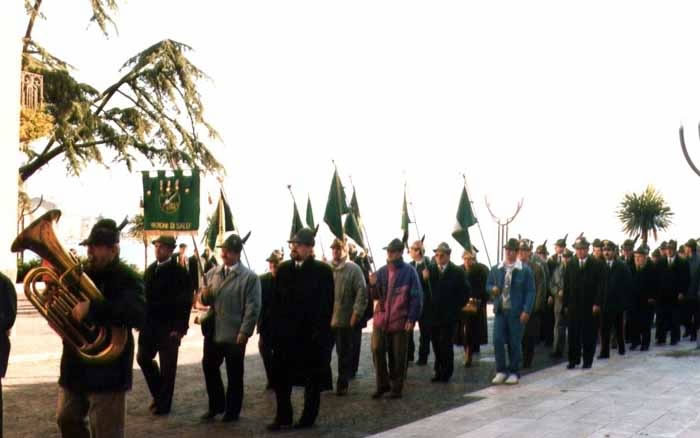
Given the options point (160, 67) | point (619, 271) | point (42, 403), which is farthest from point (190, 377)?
point (160, 67)

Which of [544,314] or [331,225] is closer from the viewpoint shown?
[331,225]

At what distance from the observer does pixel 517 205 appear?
2914cm

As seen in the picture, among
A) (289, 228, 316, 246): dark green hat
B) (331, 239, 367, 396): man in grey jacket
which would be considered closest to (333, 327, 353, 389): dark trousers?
(331, 239, 367, 396): man in grey jacket

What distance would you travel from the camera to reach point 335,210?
16.3 metres

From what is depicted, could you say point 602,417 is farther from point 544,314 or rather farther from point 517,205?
point 517,205

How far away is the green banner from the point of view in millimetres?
22375

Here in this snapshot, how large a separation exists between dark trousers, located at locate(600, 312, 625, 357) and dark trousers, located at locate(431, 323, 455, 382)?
3.84 meters

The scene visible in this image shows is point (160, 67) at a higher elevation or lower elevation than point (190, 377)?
higher

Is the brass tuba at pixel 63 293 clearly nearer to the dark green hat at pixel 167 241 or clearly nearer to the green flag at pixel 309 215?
the dark green hat at pixel 167 241

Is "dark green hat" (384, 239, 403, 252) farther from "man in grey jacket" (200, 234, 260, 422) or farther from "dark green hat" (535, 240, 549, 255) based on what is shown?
"dark green hat" (535, 240, 549, 255)

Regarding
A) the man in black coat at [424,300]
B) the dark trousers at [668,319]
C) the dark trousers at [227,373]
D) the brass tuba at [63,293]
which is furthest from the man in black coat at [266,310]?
the dark trousers at [668,319]

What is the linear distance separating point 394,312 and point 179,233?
11.4 meters

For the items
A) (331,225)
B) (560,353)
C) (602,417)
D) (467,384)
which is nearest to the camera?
(602,417)

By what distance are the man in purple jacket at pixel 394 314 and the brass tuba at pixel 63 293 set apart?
6.24 m
